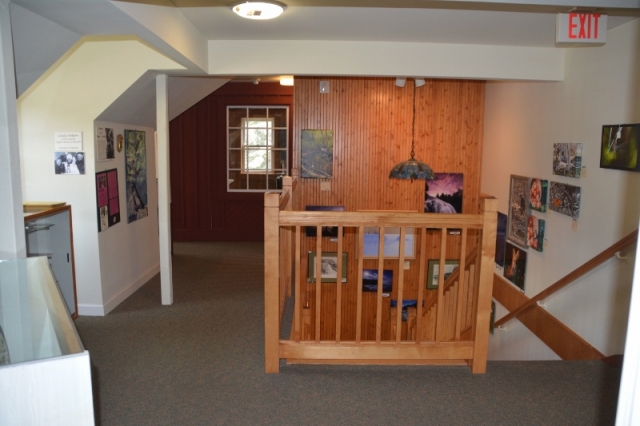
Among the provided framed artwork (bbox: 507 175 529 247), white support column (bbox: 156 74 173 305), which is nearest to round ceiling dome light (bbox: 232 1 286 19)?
white support column (bbox: 156 74 173 305)

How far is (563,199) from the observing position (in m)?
4.70

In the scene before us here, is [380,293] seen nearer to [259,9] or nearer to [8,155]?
[259,9]

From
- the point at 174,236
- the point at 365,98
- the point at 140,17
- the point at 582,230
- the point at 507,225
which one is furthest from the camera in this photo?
the point at 174,236

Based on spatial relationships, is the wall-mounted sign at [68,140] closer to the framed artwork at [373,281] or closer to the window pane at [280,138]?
the framed artwork at [373,281]

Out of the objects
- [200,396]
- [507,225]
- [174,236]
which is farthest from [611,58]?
[174,236]

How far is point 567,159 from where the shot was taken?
4637mm

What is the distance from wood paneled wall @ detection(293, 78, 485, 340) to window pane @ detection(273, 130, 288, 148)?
6.28 feet

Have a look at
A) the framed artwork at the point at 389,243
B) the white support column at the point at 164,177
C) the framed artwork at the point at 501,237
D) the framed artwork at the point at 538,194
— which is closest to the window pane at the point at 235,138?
the framed artwork at the point at 389,243

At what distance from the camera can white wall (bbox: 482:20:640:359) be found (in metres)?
3.83

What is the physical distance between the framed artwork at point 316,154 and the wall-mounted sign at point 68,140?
295 cm

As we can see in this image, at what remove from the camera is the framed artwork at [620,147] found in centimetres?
367

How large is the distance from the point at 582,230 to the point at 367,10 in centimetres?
270

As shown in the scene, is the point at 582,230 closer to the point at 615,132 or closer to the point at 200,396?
the point at 615,132

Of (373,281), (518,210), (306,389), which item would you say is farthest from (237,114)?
(306,389)
